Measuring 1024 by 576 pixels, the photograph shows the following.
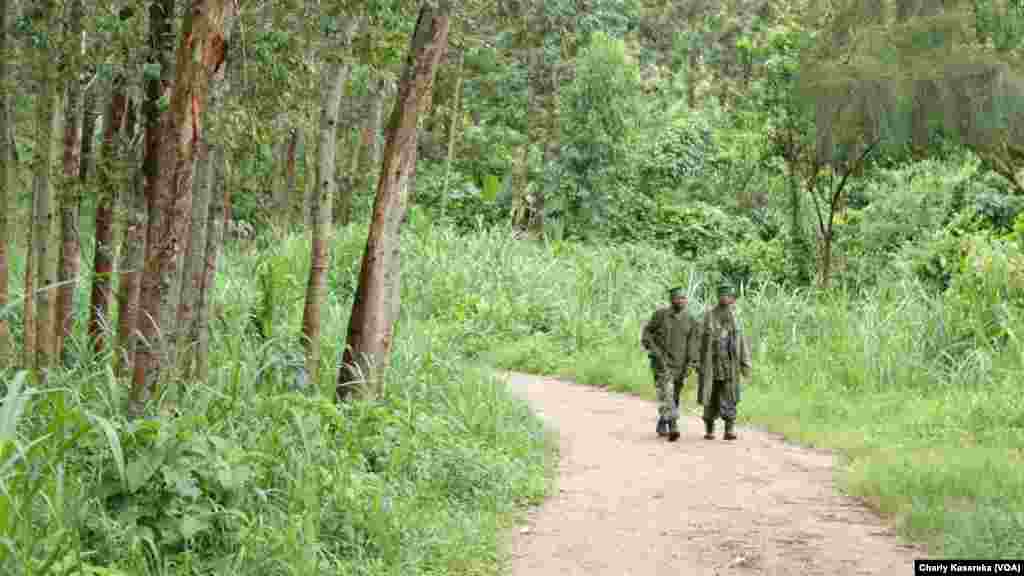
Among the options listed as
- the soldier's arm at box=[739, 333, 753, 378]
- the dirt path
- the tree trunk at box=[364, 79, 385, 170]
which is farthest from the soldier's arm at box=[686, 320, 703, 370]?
the tree trunk at box=[364, 79, 385, 170]

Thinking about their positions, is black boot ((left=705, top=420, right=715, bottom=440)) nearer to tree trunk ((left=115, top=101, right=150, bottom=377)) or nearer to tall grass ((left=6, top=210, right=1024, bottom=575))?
tall grass ((left=6, top=210, right=1024, bottom=575))

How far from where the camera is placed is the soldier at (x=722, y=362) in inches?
514

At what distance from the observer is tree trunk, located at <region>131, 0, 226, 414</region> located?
280 inches

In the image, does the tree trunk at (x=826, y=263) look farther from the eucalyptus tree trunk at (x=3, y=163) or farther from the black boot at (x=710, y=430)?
the eucalyptus tree trunk at (x=3, y=163)

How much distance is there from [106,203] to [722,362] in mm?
6097

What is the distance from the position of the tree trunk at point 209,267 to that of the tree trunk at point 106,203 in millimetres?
753

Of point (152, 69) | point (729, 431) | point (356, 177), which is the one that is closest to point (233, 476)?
point (152, 69)

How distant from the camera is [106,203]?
10234 millimetres

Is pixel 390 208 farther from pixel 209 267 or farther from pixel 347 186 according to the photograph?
pixel 347 186

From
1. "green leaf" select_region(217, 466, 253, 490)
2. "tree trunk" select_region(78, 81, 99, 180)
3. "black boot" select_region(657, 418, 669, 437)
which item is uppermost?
"tree trunk" select_region(78, 81, 99, 180)

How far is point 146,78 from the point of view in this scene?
380 inches

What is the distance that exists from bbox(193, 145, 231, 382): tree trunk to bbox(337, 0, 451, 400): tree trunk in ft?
5.40

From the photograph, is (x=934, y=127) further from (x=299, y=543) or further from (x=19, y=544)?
(x=19, y=544)

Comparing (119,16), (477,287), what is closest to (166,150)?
(119,16)
